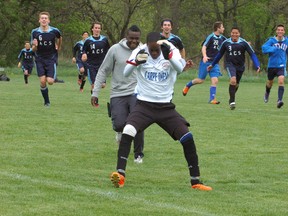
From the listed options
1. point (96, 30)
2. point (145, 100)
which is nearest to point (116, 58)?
point (145, 100)

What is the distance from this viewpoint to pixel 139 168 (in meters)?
10.1

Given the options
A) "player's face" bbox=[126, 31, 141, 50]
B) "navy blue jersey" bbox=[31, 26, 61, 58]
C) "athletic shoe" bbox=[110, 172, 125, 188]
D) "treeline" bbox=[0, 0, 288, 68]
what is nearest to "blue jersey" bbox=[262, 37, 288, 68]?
"navy blue jersey" bbox=[31, 26, 61, 58]

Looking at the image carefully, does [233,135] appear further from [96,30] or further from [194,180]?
[96,30]

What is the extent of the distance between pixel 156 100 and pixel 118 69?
1.81 m

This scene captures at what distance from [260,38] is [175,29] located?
7.65m

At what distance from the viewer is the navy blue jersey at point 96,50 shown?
20.4 metres

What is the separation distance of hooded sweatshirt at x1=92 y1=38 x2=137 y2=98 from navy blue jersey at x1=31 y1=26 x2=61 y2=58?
810 centimetres

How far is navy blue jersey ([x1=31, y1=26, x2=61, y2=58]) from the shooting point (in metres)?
18.5

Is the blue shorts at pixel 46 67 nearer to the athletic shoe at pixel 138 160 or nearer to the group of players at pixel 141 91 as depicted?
the group of players at pixel 141 91

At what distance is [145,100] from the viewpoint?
895 cm

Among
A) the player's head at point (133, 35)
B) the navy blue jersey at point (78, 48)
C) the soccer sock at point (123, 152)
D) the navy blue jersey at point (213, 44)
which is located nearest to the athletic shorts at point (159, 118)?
the soccer sock at point (123, 152)

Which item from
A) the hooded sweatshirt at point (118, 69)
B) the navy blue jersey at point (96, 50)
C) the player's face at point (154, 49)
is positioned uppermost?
the player's face at point (154, 49)

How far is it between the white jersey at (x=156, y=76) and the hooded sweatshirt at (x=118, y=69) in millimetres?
1530

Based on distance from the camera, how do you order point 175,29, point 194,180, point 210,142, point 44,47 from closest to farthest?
point 194,180 → point 210,142 → point 44,47 → point 175,29
